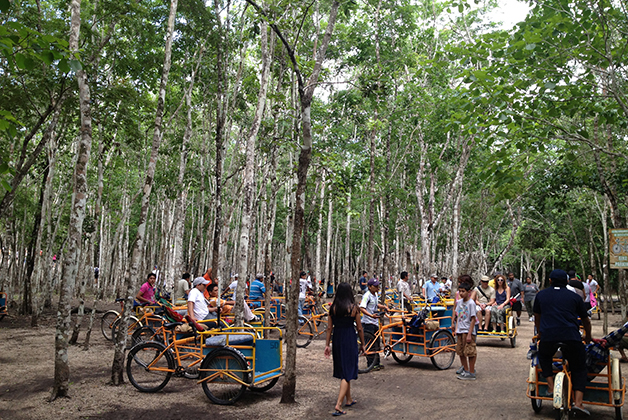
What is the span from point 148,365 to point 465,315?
5.27m

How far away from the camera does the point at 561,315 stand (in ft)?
16.5

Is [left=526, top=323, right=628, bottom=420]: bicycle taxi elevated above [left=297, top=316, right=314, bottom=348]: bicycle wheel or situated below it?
above

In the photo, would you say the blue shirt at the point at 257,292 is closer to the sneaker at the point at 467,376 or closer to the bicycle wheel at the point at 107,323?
the bicycle wheel at the point at 107,323

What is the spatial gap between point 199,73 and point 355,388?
11271 mm

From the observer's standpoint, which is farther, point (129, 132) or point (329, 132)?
point (329, 132)

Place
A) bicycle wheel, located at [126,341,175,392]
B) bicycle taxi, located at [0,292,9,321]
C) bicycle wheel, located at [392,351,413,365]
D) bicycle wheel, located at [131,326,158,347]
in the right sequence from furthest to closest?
bicycle taxi, located at [0,292,9,321]
bicycle wheel, located at [392,351,413,365]
bicycle wheel, located at [131,326,158,347]
bicycle wheel, located at [126,341,175,392]

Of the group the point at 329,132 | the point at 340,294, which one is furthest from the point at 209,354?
the point at 329,132

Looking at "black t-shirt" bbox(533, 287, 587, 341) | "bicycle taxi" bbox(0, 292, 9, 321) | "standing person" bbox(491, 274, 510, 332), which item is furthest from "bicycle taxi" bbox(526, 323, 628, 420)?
"bicycle taxi" bbox(0, 292, 9, 321)

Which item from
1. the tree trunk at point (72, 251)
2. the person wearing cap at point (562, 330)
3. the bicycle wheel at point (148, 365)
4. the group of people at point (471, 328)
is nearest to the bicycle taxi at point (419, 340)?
the group of people at point (471, 328)

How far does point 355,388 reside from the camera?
7.08 metres

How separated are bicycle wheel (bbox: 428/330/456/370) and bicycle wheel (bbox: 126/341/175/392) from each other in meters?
4.74

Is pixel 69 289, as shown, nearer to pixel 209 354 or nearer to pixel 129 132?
pixel 209 354

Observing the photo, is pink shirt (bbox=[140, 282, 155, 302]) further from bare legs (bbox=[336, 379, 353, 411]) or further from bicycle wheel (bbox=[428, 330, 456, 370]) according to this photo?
bicycle wheel (bbox=[428, 330, 456, 370])

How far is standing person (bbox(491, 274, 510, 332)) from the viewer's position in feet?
36.5
